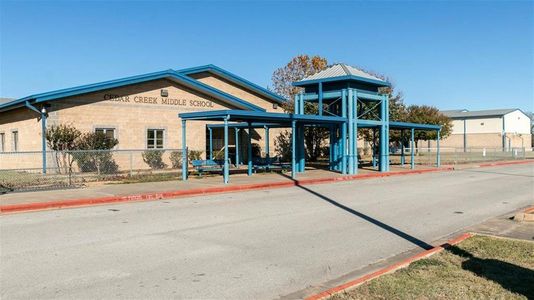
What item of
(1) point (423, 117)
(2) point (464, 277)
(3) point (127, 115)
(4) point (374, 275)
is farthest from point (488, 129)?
(4) point (374, 275)

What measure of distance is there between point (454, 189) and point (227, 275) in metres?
13.5

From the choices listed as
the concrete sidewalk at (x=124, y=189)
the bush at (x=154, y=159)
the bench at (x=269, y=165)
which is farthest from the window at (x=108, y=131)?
the bench at (x=269, y=165)

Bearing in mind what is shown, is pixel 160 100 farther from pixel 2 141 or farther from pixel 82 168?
pixel 2 141

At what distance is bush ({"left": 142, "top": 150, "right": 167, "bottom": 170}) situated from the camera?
84.7ft

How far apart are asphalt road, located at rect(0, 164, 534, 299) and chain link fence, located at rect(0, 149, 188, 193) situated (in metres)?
6.27

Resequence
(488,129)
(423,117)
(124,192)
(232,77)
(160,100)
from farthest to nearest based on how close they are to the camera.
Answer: (488,129)
(423,117)
(232,77)
(160,100)
(124,192)

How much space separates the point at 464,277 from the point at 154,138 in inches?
907

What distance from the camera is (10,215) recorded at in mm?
11719

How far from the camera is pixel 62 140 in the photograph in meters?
22.4

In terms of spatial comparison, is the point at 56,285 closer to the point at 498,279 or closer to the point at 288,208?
the point at 498,279

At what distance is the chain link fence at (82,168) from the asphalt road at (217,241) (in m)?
6.27

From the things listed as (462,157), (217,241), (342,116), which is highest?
(342,116)

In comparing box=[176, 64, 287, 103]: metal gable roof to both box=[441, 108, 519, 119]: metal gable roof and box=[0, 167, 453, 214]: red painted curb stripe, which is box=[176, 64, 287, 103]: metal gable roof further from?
box=[441, 108, 519, 119]: metal gable roof

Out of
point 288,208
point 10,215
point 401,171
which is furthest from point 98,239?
point 401,171
